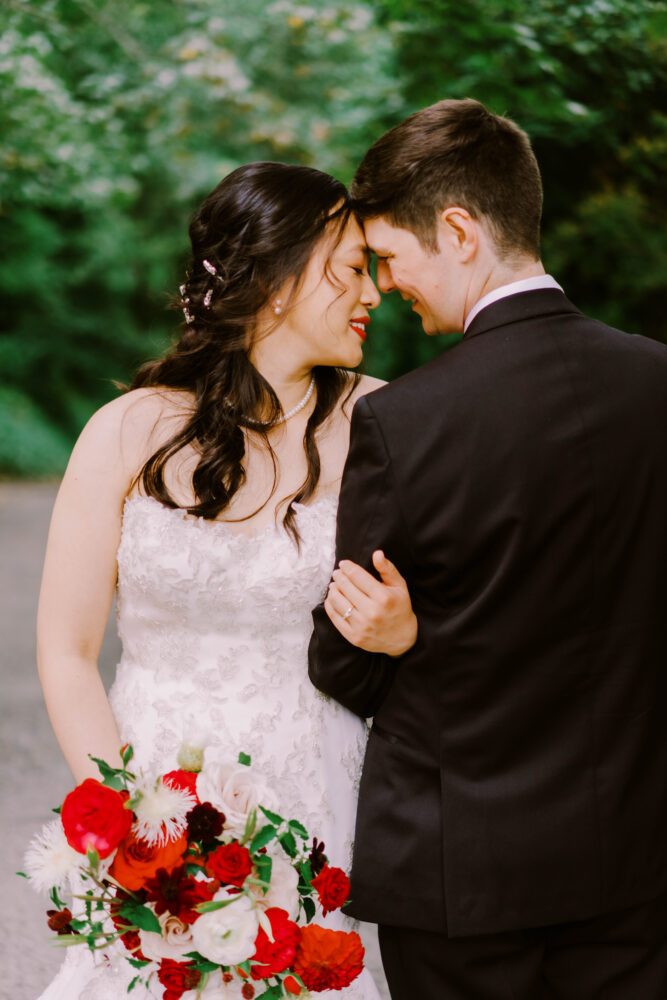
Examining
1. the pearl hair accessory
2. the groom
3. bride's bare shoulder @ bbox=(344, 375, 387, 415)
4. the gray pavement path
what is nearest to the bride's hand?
the groom

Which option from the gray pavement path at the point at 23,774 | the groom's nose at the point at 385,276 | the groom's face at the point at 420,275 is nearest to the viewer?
the groom's face at the point at 420,275

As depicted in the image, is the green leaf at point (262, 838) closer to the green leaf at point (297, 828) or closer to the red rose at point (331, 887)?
the green leaf at point (297, 828)

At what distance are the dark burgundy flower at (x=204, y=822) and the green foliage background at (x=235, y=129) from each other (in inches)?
69.4

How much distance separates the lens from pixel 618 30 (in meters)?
4.30

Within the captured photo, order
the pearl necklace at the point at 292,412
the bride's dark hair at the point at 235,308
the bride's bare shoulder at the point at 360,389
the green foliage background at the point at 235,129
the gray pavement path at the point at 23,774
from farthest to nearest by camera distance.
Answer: the green foliage background at the point at 235,129 → the gray pavement path at the point at 23,774 → the bride's bare shoulder at the point at 360,389 → the pearl necklace at the point at 292,412 → the bride's dark hair at the point at 235,308

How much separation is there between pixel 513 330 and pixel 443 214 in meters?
0.29

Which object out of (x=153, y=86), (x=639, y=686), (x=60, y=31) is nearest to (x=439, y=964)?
(x=639, y=686)

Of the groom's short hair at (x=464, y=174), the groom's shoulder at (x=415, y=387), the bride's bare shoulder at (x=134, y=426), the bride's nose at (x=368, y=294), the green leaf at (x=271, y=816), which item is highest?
the groom's short hair at (x=464, y=174)

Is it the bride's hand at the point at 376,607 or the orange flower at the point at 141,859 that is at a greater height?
the bride's hand at the point at 376,607

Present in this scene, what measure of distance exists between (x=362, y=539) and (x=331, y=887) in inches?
23.9

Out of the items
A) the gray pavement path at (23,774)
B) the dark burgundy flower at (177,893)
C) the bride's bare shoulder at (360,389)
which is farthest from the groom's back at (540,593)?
the gray pavement path at (23,774)

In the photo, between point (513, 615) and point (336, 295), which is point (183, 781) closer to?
point (513, 615)

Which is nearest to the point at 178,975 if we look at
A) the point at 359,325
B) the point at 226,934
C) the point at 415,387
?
the point at 226,934

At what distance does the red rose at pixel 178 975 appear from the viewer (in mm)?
1712
